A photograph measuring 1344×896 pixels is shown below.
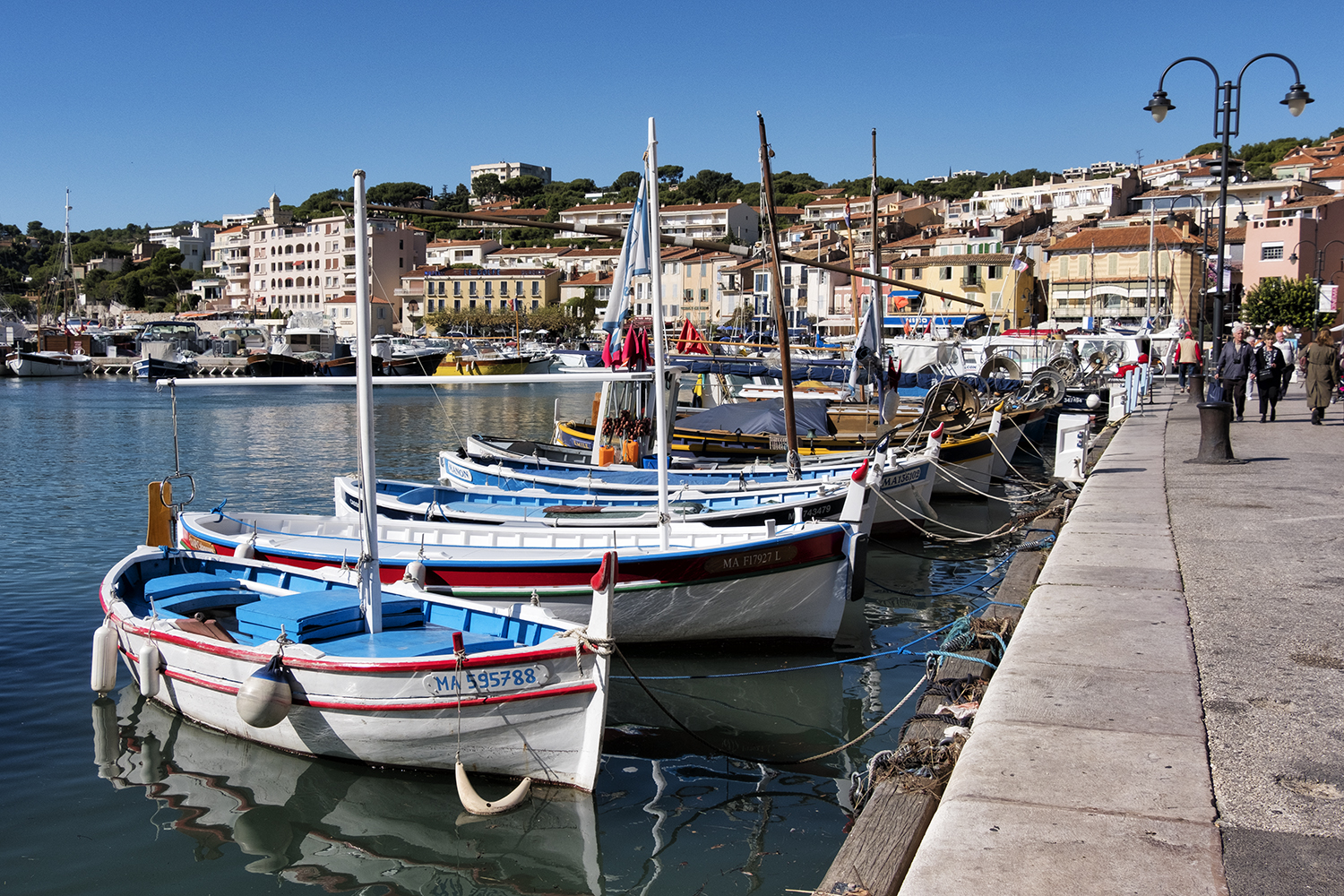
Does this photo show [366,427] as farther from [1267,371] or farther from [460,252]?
[460,252]

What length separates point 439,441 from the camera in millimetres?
43906

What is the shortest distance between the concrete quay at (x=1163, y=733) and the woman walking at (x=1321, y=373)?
12.3 metres

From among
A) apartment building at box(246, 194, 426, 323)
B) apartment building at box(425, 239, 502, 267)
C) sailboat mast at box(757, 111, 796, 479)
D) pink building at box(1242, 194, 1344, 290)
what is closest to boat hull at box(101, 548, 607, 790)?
sailboat mast at box(757, 111, 796, 479)

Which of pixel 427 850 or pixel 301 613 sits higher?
pixel 301 613

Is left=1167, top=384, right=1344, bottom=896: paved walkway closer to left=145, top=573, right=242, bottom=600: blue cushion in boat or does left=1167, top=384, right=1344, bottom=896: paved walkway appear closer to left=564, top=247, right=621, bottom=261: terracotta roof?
left=145, top=573, right=242, bottom=600: blue cushion in boat

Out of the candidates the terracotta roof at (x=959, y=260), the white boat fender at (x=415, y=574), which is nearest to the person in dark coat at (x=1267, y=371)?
the white boat fender at (x=415, y=574)

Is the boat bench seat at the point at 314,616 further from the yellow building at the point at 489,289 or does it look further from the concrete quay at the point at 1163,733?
the yellow building at the point at 489,289

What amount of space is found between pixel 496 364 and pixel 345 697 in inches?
3576

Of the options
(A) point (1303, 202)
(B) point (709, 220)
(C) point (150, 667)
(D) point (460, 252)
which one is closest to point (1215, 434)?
(C) point (150, 667)

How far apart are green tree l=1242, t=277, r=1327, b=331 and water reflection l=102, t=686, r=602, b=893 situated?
207ft

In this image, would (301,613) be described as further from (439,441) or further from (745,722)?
(439,441)

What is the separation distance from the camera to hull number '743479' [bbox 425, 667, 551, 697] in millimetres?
8297

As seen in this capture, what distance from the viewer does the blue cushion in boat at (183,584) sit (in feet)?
37.2

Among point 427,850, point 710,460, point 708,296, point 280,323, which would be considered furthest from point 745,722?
point 280,323
